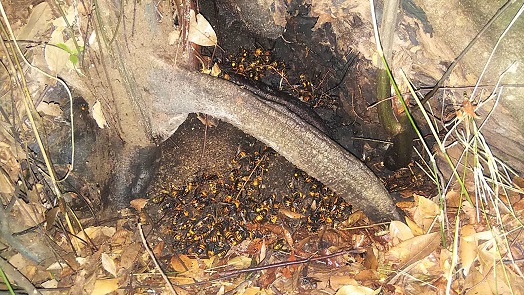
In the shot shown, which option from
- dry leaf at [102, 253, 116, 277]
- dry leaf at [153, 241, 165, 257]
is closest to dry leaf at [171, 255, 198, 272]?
dry leaf at [153, 241, 165, 257]

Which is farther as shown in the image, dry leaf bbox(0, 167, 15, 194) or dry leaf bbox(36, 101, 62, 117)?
dry leaf bbox(36, 101, 62, 117)

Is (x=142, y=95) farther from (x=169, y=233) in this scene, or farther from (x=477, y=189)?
(x=477, y=189)

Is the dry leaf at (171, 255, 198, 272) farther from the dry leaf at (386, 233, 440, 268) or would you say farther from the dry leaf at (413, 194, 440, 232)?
the dry leaf at (413, 194, 440, 232)

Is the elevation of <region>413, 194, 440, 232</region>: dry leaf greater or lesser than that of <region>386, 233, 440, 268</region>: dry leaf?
greater

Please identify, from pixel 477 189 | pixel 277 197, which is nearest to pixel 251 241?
pixel 277 197

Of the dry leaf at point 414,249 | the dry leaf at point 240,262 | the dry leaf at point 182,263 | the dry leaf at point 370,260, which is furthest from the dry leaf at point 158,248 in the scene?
the dry leaf at point 414,249

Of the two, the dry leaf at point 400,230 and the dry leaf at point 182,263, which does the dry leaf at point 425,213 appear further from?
the dry leaf at point 182,263

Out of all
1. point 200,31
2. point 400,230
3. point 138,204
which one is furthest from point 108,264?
point 400,230
